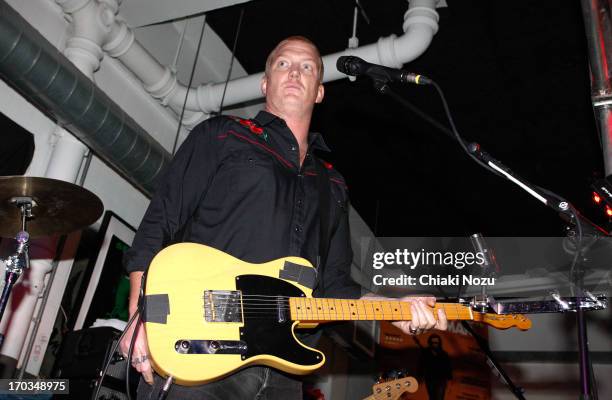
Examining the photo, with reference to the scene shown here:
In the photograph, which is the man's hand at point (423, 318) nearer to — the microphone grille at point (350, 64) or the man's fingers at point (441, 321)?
the man's fingers at point (441, 321)

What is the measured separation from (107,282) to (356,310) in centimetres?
373

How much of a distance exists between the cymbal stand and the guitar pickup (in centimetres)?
169

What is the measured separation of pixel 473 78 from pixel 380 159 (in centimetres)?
195

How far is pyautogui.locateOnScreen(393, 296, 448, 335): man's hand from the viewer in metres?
2.59

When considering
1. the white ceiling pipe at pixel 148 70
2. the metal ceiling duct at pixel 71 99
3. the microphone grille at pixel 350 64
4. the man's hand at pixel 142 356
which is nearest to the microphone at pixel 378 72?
the microphone grille at pixel 350 64

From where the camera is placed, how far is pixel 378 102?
7.60 metres

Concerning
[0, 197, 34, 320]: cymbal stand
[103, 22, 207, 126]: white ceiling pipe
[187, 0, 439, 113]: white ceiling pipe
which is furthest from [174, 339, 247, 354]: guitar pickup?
[103, 22, 207, 126]: white ceiling pipe

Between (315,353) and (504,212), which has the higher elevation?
(504,212)

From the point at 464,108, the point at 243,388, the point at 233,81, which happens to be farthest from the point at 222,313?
A: the point at 464,108

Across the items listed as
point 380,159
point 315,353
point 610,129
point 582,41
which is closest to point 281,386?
point 315,353

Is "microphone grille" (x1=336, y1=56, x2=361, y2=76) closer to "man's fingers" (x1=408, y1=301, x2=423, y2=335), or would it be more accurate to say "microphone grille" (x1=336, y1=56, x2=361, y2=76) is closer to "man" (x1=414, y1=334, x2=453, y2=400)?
"man's fingers" (x1=408, y1=301, x2=423, y2=335)

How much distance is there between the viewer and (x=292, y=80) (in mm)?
2957

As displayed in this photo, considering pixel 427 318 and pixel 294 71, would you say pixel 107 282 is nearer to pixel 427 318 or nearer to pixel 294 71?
pixel 294 71

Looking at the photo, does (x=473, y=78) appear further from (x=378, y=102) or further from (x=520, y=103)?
(x=378, y=102)
